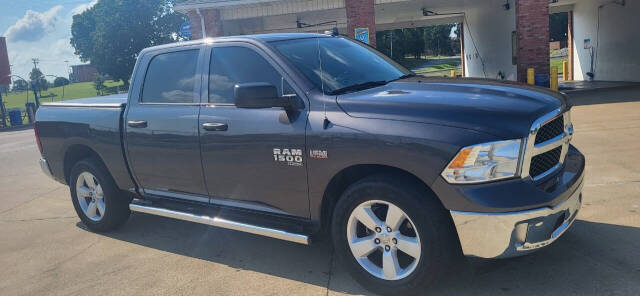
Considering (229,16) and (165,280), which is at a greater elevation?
(229,16)

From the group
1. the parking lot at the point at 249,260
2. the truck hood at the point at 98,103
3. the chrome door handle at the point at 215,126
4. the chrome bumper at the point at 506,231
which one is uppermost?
the truck hood at the point at 98,103

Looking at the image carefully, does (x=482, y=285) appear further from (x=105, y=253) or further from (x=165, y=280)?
(x=105, y=253)

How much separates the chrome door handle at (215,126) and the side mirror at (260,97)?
444 millimetres

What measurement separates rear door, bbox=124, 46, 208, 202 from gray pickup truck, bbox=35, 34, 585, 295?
2cm

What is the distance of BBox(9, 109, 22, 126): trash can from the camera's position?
84.5ft

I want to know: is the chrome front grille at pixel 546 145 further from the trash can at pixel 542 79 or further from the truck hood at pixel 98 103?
the trash can at pixel 542 79

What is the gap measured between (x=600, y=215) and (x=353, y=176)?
2.60 metres

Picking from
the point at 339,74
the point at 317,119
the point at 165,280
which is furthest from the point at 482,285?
the point at 165,280

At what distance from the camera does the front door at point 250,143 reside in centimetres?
387

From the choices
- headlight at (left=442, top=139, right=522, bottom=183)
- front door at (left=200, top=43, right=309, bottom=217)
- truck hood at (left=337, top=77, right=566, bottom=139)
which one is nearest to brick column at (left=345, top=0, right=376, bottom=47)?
front door at (left=200, top=43, right=309, bottom=217)

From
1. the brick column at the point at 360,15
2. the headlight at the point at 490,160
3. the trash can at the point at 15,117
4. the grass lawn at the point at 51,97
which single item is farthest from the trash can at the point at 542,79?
the grass lawn at the point at 51,97

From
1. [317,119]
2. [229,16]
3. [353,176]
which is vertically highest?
[229,16]

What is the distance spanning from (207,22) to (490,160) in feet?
54.7

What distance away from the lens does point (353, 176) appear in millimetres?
3732
